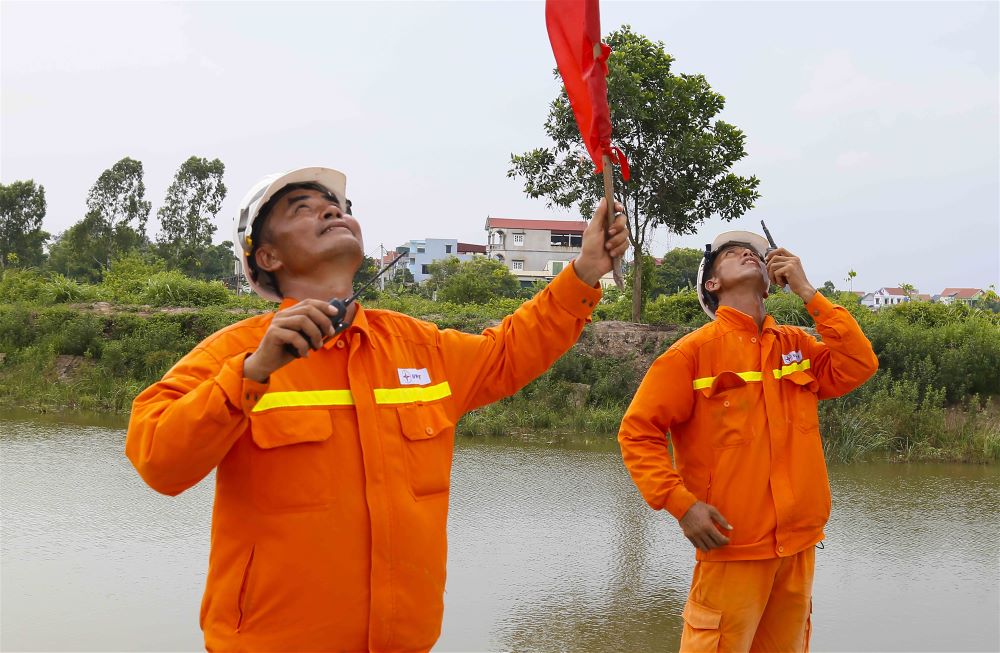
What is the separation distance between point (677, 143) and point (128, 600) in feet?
33.4

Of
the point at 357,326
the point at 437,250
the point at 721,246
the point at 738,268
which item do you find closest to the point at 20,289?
the point at 721,246

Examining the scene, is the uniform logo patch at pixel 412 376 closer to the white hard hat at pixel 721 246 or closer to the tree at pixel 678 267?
the white hard hat at pixel 721 246

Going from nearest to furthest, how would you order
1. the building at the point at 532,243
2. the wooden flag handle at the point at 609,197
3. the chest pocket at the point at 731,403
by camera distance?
the wooden flag handle at the point at 609,197 < the chest pocket at the point at 731,403 < the building at the point at 532,243

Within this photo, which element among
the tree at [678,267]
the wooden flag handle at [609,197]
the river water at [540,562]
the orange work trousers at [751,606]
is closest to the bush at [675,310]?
the river water at [540,562]

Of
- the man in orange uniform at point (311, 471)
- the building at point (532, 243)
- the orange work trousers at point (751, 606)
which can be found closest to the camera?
the man in orange uniform at point (311, 471)

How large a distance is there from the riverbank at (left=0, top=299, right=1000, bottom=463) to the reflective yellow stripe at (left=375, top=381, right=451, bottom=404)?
6.97 m

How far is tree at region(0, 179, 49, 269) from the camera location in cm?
3209

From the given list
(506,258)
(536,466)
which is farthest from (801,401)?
(506,258)

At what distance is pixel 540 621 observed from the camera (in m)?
3.96

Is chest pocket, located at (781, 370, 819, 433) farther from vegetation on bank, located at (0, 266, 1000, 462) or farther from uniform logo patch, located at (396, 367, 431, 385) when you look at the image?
vegetation on bank, located at (0, 266, 1000, 462)

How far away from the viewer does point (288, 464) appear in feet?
5.89

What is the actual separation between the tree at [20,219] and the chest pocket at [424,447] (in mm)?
34975

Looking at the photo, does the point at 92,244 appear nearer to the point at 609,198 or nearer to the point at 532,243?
the point at 609,198

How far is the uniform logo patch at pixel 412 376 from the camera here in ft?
6.51
